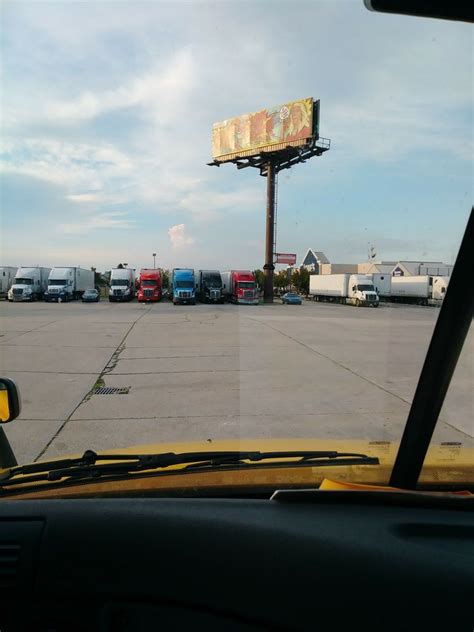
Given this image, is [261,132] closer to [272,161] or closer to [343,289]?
[272,161]

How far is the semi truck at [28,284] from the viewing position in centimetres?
4122

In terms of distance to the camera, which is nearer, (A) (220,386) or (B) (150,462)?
(B) (150,462)

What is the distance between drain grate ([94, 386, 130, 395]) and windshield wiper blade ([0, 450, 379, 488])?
5.45m

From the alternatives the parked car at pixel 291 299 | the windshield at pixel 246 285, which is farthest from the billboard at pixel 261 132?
the windshield at pixel 246 285

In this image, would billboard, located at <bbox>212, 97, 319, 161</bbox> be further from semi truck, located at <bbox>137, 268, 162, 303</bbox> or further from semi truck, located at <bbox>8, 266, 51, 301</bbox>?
semi truck, located at <bbox>8, 266, 51, 301</bbox>

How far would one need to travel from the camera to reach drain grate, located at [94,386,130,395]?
7.96 meters

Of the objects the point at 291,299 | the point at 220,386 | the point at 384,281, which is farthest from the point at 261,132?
the point at 291,299

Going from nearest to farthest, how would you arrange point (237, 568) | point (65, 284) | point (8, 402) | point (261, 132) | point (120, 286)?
point (237, 568) < point (8, 402) < point (261, 132) < point (65, 284) < point (120, 286)

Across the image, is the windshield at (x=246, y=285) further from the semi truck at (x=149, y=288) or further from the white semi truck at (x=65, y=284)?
the white semi truck at (x=65, y=284)

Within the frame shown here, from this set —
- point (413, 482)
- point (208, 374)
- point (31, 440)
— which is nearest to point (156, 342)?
point (208, 374)

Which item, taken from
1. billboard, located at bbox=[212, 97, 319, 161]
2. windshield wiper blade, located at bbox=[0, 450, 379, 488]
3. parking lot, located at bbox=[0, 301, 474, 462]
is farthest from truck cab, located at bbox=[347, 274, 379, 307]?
windshield wiper blade, located at bbox=[0, 450, 379, 488]

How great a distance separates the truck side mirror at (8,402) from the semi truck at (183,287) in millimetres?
37683

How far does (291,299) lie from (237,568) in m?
37.6

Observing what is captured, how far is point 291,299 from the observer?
128 ft
